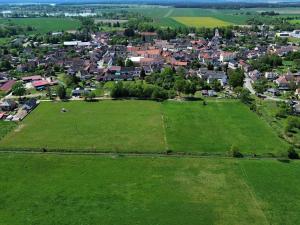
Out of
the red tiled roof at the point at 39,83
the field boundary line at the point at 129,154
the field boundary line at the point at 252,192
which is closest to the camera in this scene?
the field boundary line at the point at 252,192

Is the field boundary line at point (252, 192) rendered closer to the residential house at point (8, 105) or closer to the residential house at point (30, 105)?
the residential house at point (30, 105)

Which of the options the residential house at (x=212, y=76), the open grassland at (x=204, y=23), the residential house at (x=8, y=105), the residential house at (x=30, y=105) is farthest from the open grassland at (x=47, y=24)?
the residential house at (x=8, y=105)

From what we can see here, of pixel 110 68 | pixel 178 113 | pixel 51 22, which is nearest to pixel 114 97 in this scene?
pixel 178 113

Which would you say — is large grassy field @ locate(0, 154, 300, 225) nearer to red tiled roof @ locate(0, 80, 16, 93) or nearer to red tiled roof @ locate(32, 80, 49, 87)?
red tiled roof @ locate(0, 80, 16, 93)

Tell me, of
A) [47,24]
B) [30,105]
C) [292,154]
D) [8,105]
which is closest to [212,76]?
[292,154]

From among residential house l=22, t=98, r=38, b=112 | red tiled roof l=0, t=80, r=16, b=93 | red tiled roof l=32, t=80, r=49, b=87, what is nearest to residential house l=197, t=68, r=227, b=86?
red tiled roof l=32, t=80, r=49, b=87

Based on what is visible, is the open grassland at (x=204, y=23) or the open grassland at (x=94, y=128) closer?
the open grassland at (x=94, y=128)
